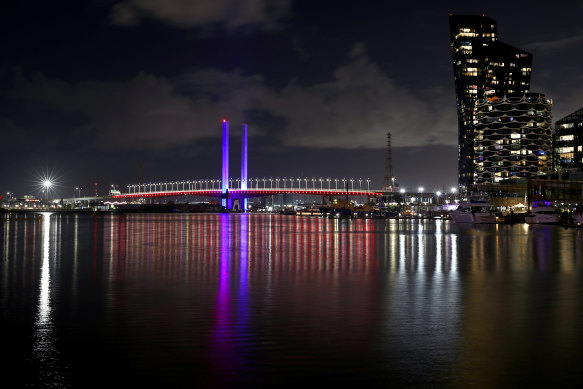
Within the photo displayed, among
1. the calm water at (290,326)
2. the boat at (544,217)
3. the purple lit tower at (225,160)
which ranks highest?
the purple lit tower at (225,160)

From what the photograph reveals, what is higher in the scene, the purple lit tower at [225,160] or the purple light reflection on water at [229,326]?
the purple lit tower at [225,160]

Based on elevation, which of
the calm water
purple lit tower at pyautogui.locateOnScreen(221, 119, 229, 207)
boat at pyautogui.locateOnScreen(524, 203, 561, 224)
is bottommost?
the calm water

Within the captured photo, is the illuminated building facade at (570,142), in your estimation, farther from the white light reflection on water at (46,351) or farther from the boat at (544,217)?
the white light reflection on water at (46,351)

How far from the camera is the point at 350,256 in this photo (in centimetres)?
2530

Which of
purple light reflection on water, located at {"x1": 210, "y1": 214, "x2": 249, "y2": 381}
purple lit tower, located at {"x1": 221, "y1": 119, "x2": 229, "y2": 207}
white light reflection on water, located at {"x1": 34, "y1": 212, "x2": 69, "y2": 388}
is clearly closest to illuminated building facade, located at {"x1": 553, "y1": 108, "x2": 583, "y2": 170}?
purple lit tower, located at {"x1": 221, "y1": 119, "x2": 229, "y2": 207}

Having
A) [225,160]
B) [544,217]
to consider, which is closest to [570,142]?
[225,160]

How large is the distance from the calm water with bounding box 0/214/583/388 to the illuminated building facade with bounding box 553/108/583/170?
146667 millimetres

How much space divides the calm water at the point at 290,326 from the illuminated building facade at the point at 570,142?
147m

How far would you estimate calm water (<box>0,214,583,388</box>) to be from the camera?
24.6ft

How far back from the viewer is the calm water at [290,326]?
7496mm

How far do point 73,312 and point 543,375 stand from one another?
29.2 ft

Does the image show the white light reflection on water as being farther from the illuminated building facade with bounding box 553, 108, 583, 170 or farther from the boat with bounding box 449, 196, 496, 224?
the illuminated building facade with bounding box 553, 108, 583, 170

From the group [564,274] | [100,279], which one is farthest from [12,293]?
[564,274]

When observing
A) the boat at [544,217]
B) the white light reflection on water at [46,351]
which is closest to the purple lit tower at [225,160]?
the boat at [544,217]
